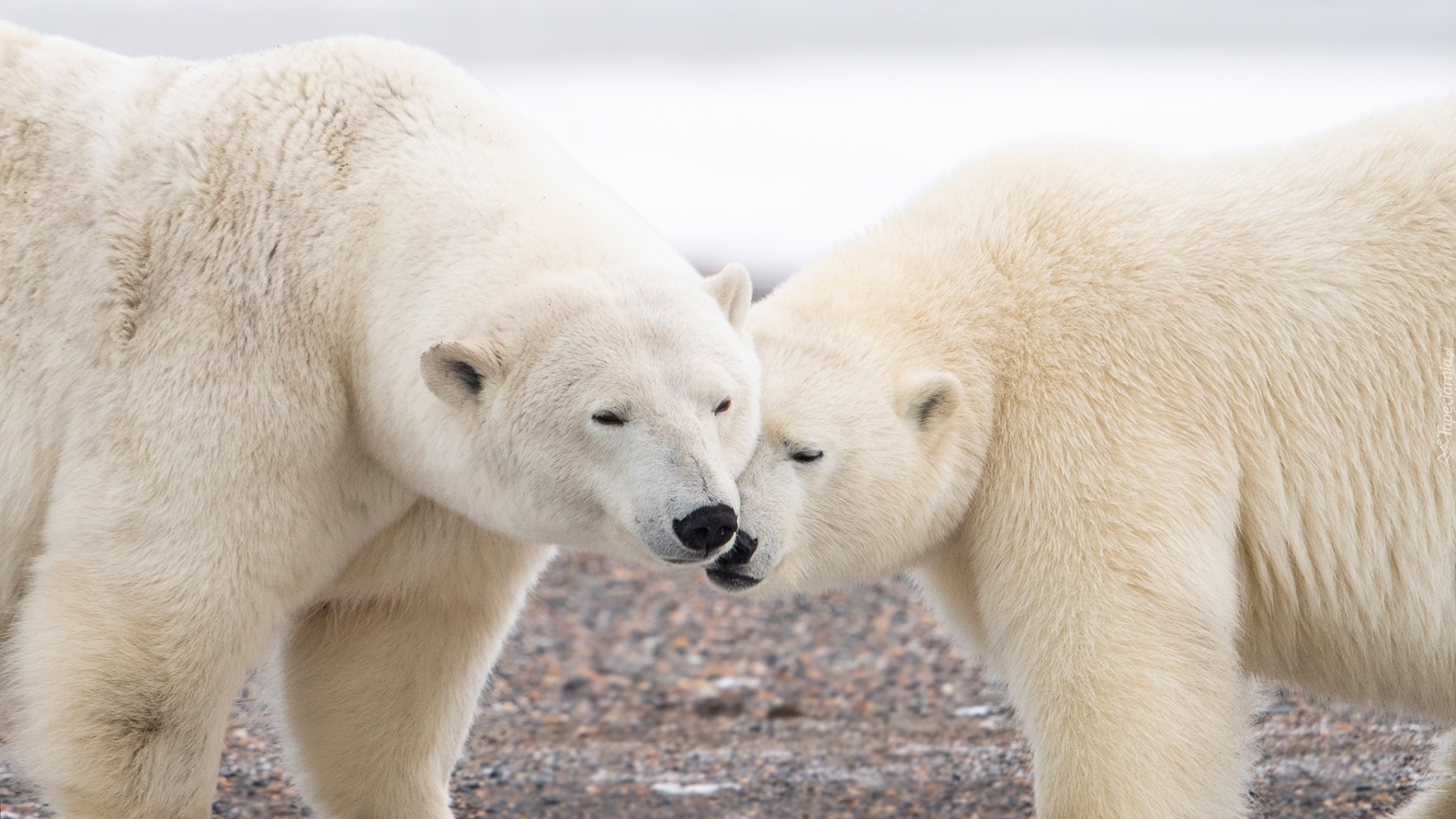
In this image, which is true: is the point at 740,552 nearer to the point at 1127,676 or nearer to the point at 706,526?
the point at 706,526

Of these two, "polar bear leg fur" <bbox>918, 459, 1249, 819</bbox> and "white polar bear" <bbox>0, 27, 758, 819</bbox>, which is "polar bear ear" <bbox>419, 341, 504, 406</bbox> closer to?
"white polar bear" <bbox>0, 27, 758, 819</bbox>

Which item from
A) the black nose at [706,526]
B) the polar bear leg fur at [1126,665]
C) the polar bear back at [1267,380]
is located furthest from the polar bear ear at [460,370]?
the polar bear leg fur at [1126,665]

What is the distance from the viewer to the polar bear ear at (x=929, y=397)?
409 centimetres

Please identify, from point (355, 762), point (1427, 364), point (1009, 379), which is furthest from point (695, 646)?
point (1427, 364)

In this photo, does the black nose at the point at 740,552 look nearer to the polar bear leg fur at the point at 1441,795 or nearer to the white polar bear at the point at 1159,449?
the white polar bear at the point at 1159,449

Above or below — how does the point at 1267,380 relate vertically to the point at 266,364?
above

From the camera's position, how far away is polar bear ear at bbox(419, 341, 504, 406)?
11.7ft

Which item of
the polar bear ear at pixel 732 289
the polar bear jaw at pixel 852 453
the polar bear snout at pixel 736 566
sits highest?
the polar bear ear at pixel 732 289

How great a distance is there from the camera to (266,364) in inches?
153

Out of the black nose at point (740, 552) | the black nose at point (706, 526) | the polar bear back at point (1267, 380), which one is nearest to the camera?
the black nose at point (706, 526)

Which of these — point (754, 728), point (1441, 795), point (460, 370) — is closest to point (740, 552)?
point (460, 370)

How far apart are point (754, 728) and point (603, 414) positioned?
3.39 m

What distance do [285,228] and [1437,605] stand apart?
9.93 ft

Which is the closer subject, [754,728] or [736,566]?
[736,566]
